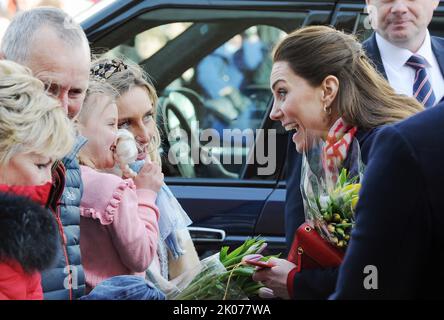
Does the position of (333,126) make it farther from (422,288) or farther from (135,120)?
(422,288)

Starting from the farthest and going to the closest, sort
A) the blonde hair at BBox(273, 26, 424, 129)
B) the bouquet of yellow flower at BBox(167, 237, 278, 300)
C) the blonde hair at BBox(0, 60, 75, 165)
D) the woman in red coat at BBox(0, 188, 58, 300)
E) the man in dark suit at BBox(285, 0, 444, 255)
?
the man in dark suit at BBox(285, 0, 444, 255) → the blonde hair at BBox(273, 26, 424, 129) → the bouquet of yellow flower at BBox(167, 237, 278, 300) → the blonde hair at BBox(0, 60, 75, 165) → the woman in red coat at BBox(0, 188, 58, 300)

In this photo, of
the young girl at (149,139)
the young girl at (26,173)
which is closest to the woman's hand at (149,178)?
the young girl at (149,139)

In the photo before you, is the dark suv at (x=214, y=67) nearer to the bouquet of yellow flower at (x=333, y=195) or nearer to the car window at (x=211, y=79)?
the car window at (x=211, y=79)

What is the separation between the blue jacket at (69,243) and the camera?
252cm

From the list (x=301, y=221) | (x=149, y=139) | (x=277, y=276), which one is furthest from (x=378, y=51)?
(x=277, y=276)

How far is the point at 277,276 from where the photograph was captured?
287cm

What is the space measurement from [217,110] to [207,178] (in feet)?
1.03

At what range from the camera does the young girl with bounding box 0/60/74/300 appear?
2.23 meters

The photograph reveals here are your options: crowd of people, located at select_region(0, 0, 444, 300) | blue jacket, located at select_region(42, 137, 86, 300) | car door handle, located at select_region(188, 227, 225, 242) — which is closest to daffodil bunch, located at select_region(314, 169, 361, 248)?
crowd of people, located at select_region(0, 0, 444, 300)

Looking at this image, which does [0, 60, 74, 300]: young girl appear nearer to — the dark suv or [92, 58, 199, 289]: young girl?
[92, 58, 199, 289]: young girl

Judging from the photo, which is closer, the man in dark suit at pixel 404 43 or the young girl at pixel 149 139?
the young girl at pixel 149 139

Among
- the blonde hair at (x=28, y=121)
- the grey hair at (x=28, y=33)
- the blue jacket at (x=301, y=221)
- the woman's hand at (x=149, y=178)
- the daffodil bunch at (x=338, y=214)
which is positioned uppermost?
the grey hair at (x=28, y=33)

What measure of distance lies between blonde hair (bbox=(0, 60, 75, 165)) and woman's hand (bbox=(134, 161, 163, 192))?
68cm

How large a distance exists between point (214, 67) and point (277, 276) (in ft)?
5.73
